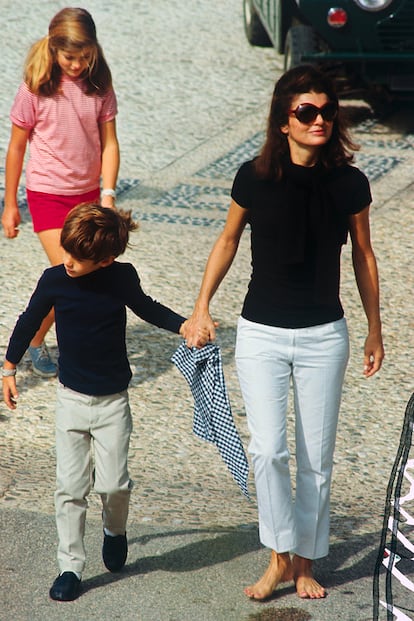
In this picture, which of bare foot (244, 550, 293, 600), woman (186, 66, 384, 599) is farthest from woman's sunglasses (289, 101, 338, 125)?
bare foot (244, 550, 293, 600)

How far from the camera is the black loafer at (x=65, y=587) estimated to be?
163 inches

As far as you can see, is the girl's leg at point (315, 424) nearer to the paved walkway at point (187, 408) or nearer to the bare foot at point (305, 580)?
the bare foot at point (305, 580)

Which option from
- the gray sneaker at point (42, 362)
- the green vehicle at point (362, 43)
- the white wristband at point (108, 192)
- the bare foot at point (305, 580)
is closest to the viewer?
the bare foot at point (305, 580)

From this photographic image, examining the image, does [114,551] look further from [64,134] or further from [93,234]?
[64,134]

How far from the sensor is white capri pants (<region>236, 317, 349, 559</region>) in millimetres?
4047

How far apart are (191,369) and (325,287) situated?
0.59m

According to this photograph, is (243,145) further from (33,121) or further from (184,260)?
(33,121)

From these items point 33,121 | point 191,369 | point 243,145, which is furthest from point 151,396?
point 243,145

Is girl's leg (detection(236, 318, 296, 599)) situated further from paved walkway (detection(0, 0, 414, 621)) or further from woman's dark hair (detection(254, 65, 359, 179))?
woman's dark hair (detection(254, 65, 359, 179))

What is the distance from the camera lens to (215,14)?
15.4 m

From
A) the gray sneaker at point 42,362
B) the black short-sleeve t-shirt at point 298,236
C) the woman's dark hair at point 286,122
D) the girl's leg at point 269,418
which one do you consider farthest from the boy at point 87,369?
the gray sneaker at point 42,362

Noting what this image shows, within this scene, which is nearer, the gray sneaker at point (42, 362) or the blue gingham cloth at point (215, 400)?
the blue gingham cloth at point (215, 400)

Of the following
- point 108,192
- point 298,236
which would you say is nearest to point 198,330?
point 298,236

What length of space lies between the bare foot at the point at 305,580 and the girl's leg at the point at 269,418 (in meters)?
0.14
